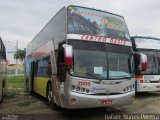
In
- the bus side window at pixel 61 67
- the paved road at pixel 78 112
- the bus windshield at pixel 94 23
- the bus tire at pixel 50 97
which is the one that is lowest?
the paved road at pixel 78 112

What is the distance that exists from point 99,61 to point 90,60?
0.31 metres

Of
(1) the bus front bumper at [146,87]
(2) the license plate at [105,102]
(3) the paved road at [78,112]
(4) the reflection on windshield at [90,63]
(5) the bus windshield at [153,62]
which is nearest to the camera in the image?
(4) the reflection on windshield at [90,63]

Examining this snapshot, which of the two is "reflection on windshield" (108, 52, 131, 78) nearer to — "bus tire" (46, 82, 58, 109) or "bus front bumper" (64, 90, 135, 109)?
"bus front bumper" (64, 90, 135, 109)

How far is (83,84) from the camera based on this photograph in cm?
848

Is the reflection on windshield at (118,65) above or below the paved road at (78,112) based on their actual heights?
above

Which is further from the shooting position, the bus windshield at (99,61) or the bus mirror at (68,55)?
the bus windshield at (99,61)

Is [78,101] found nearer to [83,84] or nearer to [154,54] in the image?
[83,84]

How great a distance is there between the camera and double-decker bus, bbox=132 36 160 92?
13898 mm

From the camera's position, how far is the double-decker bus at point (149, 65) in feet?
45.6

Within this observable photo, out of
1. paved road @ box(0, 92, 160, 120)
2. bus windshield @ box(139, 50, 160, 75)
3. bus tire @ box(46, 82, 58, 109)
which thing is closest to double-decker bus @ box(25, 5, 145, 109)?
bus tire @ box(46, 82, 58, 109)

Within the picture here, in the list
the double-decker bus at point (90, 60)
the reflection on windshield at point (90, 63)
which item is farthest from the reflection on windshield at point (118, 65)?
the reflection on windshield at point (90, 63)

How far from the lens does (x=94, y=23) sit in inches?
380

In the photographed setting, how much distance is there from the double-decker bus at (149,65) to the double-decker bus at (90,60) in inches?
162

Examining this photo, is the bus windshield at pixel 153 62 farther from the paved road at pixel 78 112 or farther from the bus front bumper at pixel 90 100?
the bus front bumper at pixel 90 100
